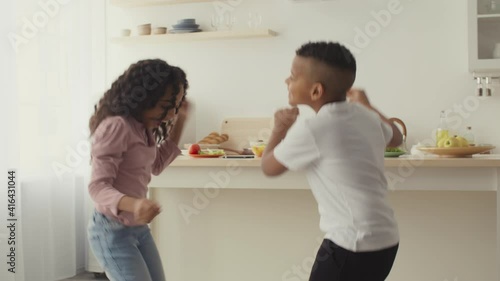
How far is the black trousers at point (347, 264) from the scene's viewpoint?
1.64 metres

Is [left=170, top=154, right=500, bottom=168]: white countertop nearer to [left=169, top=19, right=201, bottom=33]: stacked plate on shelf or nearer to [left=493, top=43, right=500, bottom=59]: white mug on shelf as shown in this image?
[left=493, top=43, right=500, bottom=59]: white mug on shelf

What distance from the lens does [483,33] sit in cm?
333

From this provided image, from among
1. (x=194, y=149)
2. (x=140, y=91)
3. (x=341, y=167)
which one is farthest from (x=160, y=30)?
(x=341, y=167)

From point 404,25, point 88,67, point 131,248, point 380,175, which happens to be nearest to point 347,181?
point 380,175

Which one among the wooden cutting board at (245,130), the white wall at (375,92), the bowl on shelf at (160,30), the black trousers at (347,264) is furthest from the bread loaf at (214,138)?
the black trousers at (347,264)

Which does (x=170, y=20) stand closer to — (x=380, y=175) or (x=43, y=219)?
(x=43, y=219)

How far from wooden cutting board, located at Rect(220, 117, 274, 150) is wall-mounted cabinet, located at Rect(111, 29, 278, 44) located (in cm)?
47

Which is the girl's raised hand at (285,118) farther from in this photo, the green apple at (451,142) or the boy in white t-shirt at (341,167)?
the green apple at (451,142)

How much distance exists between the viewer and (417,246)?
11.2 feet

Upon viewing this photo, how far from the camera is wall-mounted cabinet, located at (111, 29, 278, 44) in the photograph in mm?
3756

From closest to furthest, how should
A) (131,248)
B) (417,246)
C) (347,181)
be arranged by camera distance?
(347,181) → (131,248) → (417,246)

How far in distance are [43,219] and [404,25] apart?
2.23m

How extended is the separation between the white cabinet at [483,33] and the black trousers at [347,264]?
1911 millimetres

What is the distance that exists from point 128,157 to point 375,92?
2.08 metres
